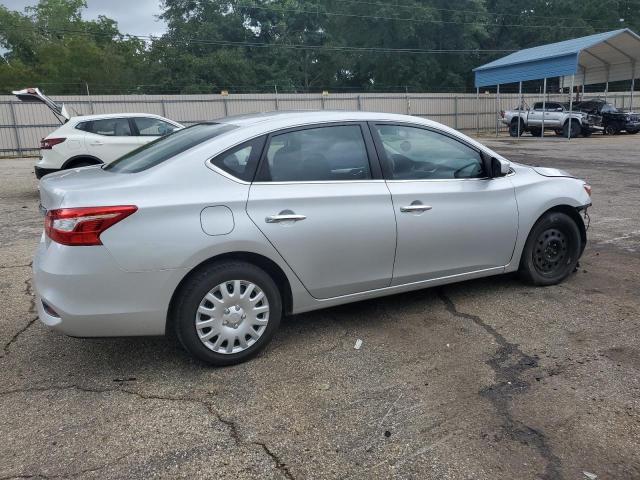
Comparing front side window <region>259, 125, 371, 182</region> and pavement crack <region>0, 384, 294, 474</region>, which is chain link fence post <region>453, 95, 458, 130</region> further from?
pavement crack <region>0, 384, 294, 474</region>

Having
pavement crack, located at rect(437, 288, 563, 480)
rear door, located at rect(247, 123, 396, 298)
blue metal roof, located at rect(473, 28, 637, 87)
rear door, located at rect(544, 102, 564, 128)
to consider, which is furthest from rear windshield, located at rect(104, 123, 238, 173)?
rear door, located at rect(544, 102, 564, 128)

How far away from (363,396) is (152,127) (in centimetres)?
873

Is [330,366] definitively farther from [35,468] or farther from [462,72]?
[462,72]

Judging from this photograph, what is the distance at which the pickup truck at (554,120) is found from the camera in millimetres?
25391

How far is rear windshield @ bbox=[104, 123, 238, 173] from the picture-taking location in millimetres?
3572

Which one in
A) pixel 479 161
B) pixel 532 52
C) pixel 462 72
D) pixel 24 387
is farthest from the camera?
pixel 462 72

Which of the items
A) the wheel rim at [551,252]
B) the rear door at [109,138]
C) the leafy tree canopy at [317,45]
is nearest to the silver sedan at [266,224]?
the wheel rim at [551,252]

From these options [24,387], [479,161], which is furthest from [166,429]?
[479,161]

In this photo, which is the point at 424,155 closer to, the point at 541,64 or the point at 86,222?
the point at 86,222

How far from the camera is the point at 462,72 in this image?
43719 millimetres

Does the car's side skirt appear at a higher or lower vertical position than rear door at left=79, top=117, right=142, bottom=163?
lower

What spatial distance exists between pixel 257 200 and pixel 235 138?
0.47m

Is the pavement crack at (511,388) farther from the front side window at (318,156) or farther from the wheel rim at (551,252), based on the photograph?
the front side window at (318,156)

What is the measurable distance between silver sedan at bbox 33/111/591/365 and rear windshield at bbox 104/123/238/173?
0.02m
